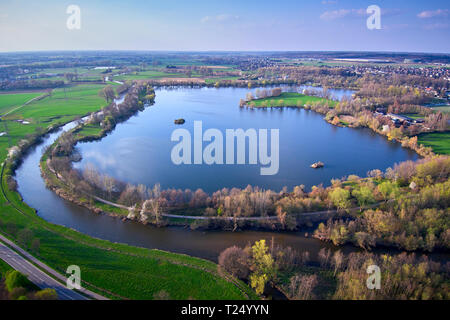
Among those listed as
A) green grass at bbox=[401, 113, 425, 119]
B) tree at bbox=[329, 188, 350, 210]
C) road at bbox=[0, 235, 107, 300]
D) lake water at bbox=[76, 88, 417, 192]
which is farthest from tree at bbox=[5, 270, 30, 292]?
green grass at bbox=[401, 113, 425, 119]

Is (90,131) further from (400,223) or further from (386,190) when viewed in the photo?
(400,223)

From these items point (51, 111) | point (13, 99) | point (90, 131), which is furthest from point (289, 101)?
point (13, 99)

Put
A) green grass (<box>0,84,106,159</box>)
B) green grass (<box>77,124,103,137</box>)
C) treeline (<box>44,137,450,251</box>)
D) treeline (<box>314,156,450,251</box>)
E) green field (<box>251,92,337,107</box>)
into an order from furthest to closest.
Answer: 1. green field (<box>251,92,337,107</box>)
2. green grass (<box>77,124,103,137</box>)
3. green grass (<box>0,84,106,159</box>)
4. treeline (<box>44,137,450,251</box>)
5. treeline (<box>314,156,450,251</box>)

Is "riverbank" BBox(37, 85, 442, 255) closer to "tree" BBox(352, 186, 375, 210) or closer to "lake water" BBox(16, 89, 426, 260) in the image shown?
"tree" BBox(352, 186, 375, 210)

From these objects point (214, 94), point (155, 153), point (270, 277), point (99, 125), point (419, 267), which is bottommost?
point (270, 277)

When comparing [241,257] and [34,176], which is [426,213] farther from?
[34,176]

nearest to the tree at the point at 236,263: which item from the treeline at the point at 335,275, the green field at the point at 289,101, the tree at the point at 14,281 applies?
the treeline at the point at 335,275

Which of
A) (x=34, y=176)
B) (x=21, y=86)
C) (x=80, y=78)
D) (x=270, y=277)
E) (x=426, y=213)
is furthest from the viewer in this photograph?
(x=80, y=78)
